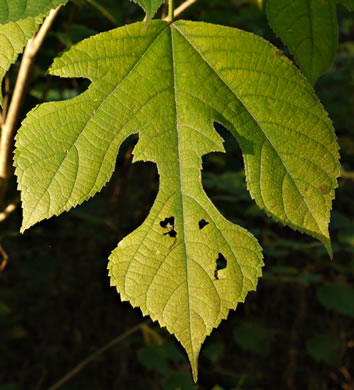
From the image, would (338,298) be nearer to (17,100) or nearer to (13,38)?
(17,100)

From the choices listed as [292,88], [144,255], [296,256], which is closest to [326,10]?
[292,88]

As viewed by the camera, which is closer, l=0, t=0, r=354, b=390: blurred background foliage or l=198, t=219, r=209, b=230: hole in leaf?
l=198, t=219, r=209, b=230: hole in leaf

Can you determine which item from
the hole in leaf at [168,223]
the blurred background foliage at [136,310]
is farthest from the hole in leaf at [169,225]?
the blurred background foliage at [136,310]

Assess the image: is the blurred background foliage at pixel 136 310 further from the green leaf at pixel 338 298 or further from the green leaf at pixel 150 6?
the green leaf at pixel 150 6

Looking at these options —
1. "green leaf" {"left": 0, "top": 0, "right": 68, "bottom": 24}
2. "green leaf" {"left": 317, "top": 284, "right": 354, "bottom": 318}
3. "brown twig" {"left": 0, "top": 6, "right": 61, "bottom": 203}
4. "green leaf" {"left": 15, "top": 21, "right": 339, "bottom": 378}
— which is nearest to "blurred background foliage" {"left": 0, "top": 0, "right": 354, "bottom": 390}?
"green leaf" {"left": 317, "top": 284, "right": 354, "bottom": 318}

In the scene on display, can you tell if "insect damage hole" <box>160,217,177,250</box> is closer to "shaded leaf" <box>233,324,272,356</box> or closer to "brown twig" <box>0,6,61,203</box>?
"brown twig" <box>0,6,61,203</box>
